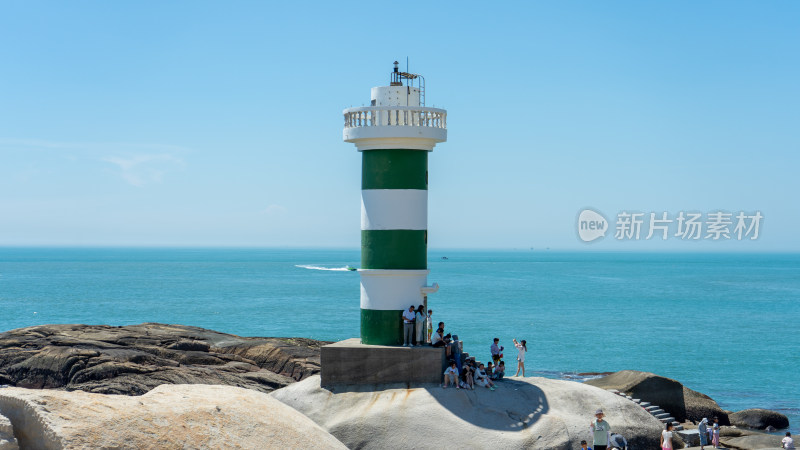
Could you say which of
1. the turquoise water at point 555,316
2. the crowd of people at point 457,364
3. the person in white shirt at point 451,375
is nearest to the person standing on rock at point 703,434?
the crowd of people at point 457,364

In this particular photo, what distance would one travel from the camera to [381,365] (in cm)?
2095

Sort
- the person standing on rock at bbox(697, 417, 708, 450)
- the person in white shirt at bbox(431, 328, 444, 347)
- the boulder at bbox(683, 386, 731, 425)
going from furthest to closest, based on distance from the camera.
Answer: the boulder at bbox(683, 386, 731, 425), the person standing on rock at bbox(697, 417, 708, 450), the person in white shirt at bbox(431, 328, 444, 347)

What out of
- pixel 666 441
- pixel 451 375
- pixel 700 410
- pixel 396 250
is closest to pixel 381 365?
pixel 451 375

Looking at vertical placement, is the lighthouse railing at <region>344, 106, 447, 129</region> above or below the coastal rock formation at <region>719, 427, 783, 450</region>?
above

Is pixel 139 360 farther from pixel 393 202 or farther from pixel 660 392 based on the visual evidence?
pixel 660 392

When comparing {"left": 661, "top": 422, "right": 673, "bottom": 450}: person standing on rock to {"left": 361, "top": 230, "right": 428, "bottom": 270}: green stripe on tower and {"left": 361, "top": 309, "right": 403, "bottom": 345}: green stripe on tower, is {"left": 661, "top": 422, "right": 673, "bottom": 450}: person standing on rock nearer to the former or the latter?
{"left": 361, "top": 309, "right": 403, "bottom": 345}: green stripe on tower

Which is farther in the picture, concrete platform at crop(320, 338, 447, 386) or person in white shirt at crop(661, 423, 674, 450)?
concrete platform at crop(320, 338, 447, 386)

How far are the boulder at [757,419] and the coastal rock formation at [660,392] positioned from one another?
3212mm

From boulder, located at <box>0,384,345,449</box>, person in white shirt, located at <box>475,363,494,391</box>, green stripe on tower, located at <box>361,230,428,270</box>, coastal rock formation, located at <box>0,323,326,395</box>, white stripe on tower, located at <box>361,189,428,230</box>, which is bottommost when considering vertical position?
coastal rock formation, located at <box>0,323,326,395</box>

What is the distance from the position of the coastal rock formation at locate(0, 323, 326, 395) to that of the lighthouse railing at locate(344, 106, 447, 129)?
1268cm

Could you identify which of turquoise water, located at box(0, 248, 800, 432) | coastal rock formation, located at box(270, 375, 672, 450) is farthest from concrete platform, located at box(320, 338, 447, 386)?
turquoise water, located at box(0, 248, 800, 432)

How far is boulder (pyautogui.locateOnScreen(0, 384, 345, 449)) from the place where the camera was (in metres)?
10.7

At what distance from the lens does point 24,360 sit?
32188 mm

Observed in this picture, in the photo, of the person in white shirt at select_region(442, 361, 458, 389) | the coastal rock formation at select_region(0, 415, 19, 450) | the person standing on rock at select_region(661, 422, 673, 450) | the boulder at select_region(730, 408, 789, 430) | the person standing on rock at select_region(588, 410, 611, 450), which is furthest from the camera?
the boulder at select_region(730, 408, 789, 430)
